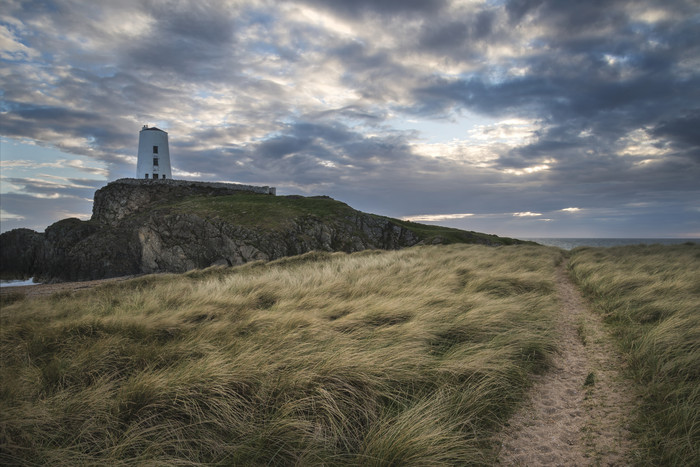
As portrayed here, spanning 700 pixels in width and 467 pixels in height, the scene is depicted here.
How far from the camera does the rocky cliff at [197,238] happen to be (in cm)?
3581

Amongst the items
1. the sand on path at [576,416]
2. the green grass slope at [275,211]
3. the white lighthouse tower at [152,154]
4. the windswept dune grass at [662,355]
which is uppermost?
the white lighthouse tower at [152,154]

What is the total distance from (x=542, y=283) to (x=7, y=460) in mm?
9903

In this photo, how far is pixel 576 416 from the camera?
10.2ft

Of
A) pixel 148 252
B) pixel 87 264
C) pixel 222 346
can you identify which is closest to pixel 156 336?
pixel 222 346

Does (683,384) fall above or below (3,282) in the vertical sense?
above

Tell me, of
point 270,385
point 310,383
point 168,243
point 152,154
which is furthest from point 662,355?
point 152,154

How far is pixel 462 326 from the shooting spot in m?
4.95

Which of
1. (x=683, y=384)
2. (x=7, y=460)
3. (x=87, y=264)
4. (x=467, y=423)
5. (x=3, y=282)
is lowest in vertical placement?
(x=3, y=282)

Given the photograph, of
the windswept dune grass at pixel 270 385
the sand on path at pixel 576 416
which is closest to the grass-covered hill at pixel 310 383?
the windswept dune grass at pixel 270 385

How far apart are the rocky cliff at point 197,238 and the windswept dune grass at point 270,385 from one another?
2923cm

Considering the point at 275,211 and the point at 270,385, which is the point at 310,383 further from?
the point at 275,211

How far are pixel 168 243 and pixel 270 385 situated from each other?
129ft

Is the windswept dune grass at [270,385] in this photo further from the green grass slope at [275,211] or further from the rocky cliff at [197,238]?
the green grass slope at [275,211]

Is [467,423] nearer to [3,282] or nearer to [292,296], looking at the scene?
[292,296]
